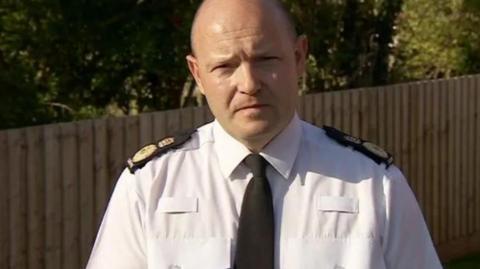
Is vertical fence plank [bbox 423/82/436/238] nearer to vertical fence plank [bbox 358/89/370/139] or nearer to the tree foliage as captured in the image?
vertical fence plank [bbox 358/89/370/139]

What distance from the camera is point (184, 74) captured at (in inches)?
386

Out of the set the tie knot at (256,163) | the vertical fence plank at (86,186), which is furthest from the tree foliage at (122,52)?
the tie knot at (256,163)

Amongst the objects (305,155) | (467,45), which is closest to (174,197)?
(305,155)

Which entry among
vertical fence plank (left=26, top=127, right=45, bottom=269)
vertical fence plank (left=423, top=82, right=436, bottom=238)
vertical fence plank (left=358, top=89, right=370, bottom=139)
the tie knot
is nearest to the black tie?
the tie knot

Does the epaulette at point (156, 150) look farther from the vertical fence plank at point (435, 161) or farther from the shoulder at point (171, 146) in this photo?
the vertical fence plank at point (435, 161)

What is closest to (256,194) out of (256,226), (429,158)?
(256,226)

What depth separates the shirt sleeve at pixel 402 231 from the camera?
2.67 metres

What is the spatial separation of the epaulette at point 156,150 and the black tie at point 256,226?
8.8 inches

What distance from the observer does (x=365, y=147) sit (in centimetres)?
283

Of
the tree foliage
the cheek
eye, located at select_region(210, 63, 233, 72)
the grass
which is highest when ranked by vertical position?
the tree foliage

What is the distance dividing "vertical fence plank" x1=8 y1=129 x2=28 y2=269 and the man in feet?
12.2

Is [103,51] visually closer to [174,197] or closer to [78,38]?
[78,38]

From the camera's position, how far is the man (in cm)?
263

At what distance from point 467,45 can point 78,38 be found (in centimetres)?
508
